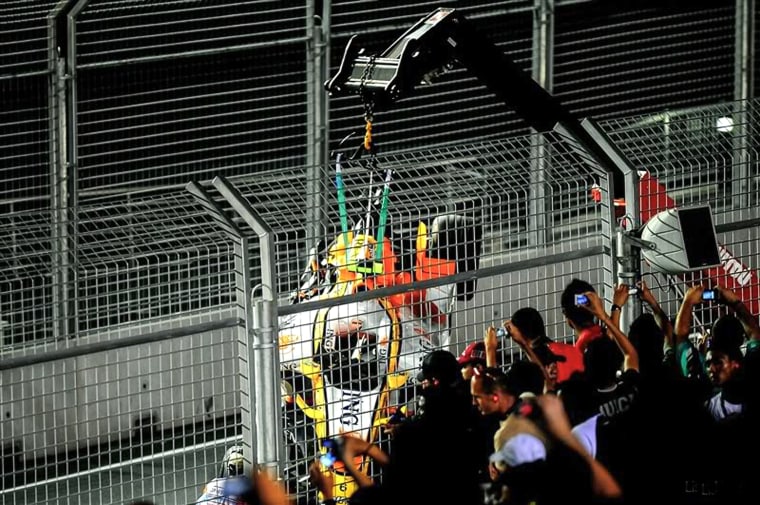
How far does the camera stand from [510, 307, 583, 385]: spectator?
7352 mm

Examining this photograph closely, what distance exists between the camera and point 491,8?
39.0 ft

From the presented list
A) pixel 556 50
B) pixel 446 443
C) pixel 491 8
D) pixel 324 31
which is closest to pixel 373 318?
pixel 446 443

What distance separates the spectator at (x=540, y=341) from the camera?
7352 millimetres

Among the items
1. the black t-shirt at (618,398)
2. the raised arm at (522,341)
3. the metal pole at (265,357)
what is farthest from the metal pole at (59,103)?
the black t-shirt at (618,398)

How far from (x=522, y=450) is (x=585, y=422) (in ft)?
3.51

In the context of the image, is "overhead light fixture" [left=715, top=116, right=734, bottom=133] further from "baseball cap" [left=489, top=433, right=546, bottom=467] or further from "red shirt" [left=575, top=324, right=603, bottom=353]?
"baseball cap" [left=489, top=433, right=546, bottom=467]

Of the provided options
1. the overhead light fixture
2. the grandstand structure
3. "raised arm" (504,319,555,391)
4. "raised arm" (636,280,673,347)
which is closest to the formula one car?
the grandstand structure

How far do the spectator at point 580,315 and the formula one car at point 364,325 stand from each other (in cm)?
50

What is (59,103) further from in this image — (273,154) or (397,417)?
(397,417)

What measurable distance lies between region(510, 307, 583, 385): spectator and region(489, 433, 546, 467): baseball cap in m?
2.03

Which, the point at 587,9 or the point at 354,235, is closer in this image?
the point at 354,235

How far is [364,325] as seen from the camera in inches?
294

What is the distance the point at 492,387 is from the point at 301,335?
1.19 meters

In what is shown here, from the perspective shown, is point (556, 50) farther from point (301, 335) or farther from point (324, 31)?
point (301, 335)
